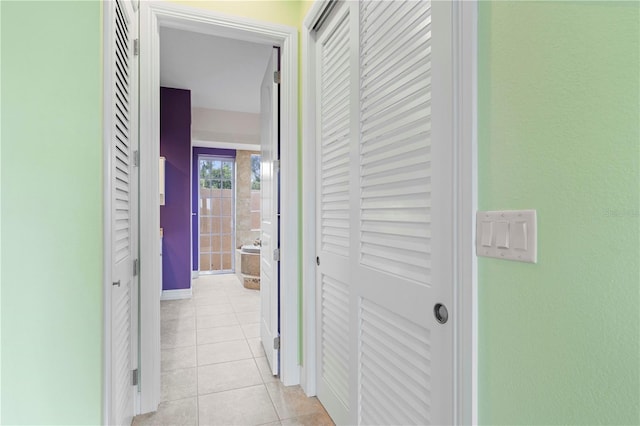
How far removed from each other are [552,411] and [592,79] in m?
0.61

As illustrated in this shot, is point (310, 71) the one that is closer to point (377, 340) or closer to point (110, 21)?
point (110, 21)

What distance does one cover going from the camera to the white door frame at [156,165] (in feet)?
6.31

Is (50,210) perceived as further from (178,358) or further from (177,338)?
(177,338)

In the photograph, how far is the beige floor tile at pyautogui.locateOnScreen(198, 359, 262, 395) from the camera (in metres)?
2.26

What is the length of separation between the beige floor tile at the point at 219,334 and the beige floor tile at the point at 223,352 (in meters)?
0.09

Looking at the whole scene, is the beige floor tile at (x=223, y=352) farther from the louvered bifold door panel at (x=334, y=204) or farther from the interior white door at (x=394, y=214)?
the interior white door at (x=394, y=214)

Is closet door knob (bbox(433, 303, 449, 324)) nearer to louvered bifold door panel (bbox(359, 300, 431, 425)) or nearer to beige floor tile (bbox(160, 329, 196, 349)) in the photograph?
louvered bifold door panel (bbox(359, 300, 431, 425))

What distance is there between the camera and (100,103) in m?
1.12

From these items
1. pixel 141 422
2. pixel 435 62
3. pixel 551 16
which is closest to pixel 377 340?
pixel 435 62

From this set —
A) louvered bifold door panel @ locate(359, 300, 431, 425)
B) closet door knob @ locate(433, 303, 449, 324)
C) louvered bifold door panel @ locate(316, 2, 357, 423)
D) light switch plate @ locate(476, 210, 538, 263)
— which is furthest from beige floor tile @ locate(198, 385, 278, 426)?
light switch plate @ locate(476, 210, 538, 263)

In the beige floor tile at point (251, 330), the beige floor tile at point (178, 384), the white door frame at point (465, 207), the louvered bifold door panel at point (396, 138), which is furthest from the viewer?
the beige floor tile at point (251, 330)

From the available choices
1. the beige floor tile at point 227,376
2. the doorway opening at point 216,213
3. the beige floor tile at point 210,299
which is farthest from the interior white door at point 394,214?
the doorway opening at point 216,213

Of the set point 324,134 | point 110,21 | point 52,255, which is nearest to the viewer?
point 52,255

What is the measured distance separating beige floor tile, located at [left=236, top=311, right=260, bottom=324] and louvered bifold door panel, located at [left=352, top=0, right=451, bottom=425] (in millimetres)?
2373
